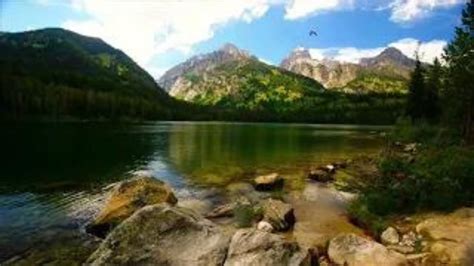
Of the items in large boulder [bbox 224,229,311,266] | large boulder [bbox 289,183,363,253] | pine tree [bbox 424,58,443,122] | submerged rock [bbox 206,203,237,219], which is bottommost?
large boulder [bbox 289,183,363,253]

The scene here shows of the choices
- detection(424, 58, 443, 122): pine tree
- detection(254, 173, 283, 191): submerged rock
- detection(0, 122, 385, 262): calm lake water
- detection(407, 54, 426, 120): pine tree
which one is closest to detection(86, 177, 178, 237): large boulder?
detection(0, 122, 385, 262): calm lake water

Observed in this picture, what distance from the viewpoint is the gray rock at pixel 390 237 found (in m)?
22.2

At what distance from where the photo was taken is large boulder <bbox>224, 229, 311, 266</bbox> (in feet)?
53.0

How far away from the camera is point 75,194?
129 feet

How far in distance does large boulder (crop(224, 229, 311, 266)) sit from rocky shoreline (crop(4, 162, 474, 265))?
0.11 ft

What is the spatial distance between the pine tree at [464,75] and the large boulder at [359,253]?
4992 cm

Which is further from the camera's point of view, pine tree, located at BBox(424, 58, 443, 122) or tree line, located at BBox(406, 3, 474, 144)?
pine tree, located at BBox(424, 58, 443, 122)

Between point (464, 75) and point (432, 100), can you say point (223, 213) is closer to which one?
point (464, 75)

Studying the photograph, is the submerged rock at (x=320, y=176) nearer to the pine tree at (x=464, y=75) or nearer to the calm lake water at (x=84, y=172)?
the calm lake water at (x=84, y=172)

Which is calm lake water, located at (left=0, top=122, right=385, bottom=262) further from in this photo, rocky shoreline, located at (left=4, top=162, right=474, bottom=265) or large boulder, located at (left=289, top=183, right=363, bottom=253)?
rocky shoreline, located at (left=4, top=162, right=474, bottom=265)

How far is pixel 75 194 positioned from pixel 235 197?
A: 13.2 metres

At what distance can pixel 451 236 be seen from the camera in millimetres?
21797

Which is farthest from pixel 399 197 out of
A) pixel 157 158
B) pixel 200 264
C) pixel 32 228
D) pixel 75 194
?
pixel 157 158

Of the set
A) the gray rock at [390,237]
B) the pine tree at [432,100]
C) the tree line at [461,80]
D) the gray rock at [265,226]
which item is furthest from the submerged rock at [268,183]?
the pine tree at [432,100]
